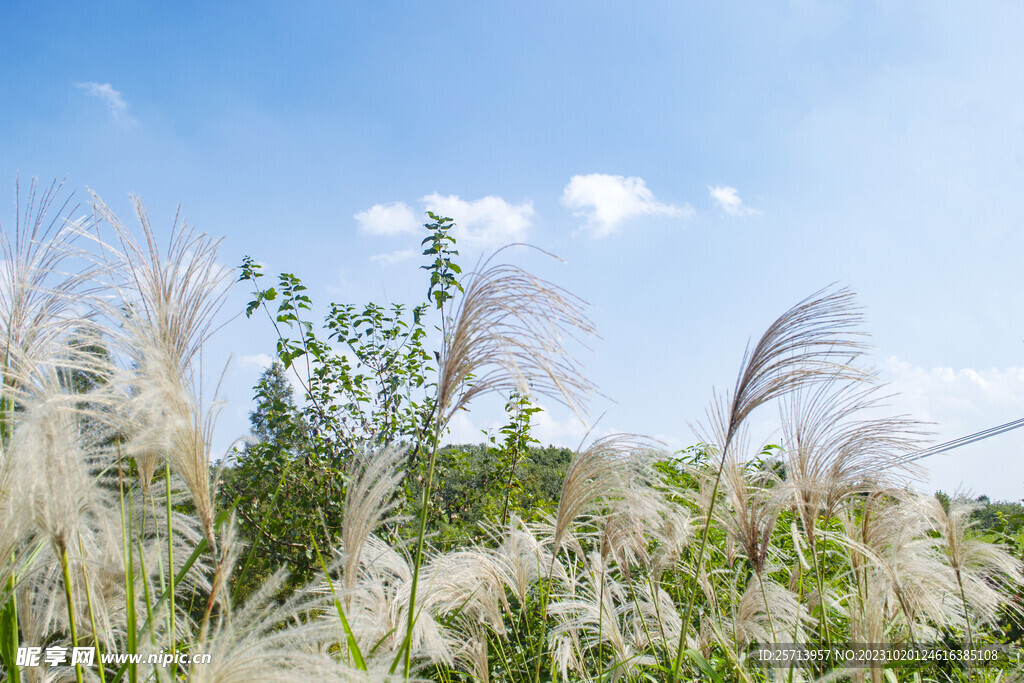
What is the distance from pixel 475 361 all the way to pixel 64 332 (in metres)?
1.39

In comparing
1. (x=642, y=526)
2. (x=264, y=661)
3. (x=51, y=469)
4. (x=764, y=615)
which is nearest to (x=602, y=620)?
(x=642, y=526)

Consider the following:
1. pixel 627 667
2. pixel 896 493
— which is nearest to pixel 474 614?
pixel 627 667

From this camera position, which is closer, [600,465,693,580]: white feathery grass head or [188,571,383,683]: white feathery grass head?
[188,571,383,683]: white feathery grass head

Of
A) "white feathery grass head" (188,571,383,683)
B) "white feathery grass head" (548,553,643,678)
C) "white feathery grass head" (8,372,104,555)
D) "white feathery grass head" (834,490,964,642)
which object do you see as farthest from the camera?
"white feathery grass head" (834,490,964,642)

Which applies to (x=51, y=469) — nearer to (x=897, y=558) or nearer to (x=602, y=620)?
(x=602, y=620)

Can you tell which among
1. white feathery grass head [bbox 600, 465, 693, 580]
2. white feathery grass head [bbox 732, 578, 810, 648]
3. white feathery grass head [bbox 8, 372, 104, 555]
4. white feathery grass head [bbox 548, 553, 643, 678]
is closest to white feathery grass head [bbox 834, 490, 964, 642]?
white feathery grass head [bbox 732, 578, 810, 648]

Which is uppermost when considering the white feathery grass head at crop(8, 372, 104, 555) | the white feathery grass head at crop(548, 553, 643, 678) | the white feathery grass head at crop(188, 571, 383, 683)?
the white feathery grass head at crop(8, 372, 104, 555)

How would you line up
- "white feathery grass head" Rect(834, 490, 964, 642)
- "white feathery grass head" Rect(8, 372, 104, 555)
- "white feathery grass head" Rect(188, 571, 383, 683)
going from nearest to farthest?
"white feathery grass head" Rect(188, 571, 383, 683) → "white feathery grass head" Rect(8, 372, 104, 555) → "white feathery grass head" Rect(834, 490, 964, 642)

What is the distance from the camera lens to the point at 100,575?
2.19 metres

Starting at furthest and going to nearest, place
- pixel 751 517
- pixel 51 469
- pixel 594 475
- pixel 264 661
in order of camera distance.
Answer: pixel 594 475, pixel 751 517, pixel 51 469, pixel 264 661

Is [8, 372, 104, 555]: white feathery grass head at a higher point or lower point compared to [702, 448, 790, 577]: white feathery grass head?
higher

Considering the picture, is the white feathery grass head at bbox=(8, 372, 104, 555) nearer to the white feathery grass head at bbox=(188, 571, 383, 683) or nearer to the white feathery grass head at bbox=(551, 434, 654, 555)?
the white feathery grass head at bbox=(188, 571, 383, 683)

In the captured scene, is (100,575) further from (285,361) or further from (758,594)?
(285,361)

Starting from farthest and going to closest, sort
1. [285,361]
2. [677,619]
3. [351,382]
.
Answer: [351,382]
[285,361]
[677,619]
